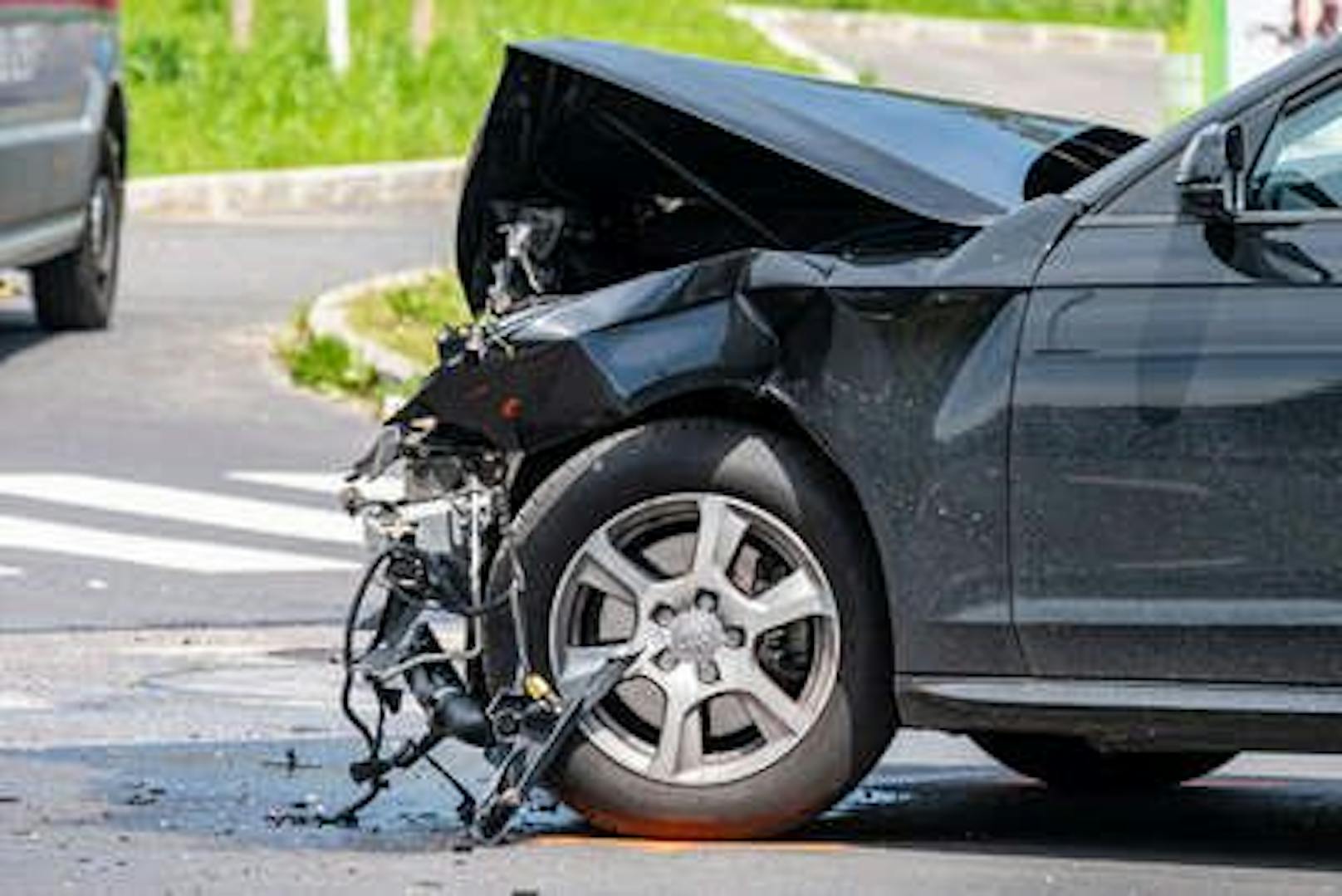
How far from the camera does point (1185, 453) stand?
24.0ft

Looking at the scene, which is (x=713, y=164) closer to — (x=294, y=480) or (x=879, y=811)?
(x=879, y=811)

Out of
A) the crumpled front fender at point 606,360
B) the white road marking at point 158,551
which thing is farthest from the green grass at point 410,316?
the crumpled front fender at point 606,360

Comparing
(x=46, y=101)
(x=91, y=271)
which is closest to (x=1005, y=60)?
(x=91, y=271)

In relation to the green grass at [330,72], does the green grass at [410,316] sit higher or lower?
higher

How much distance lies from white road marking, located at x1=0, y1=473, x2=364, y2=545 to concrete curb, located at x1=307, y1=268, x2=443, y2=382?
101 inches

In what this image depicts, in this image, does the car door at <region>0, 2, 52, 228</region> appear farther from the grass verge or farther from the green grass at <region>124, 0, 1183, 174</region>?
the green grass at <region>124, 0, 1183, 174</region>

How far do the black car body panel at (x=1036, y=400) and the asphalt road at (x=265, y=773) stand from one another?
376mm

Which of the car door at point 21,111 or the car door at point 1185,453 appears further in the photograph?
the car door at point 21,111

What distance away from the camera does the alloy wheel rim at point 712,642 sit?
25.0 ft

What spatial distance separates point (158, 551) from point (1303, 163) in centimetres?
610

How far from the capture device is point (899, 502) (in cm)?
750

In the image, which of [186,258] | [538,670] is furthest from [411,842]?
[186,258]

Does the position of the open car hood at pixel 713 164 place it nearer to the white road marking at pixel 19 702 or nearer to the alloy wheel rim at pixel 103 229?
the white road marking at pixel 19 702

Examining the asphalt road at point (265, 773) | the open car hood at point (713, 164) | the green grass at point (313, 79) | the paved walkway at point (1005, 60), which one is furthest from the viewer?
the paved walkway at point (1005, 60)
